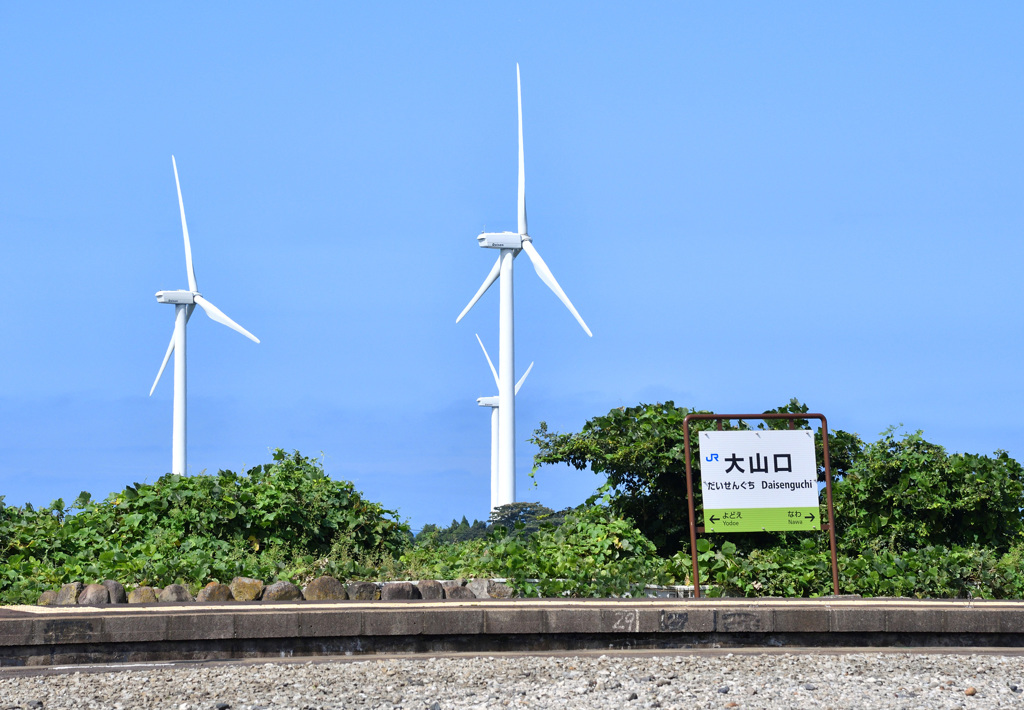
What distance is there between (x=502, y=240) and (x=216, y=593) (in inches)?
706

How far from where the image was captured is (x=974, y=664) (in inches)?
349

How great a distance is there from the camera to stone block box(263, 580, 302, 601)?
34.7 ft

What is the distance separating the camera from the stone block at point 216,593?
35.2 ft

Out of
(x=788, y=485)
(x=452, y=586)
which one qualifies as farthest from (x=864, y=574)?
(x=452, y=586)

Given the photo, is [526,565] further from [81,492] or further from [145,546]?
[81,492]

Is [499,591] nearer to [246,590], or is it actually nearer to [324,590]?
[324,590]

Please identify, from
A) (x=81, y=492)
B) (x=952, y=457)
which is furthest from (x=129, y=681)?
(x=952, y=457)

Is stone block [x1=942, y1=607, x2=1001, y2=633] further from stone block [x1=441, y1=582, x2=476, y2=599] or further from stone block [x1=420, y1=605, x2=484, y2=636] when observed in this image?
stone block [x1=441, y1=582, x2=476, y2=599]

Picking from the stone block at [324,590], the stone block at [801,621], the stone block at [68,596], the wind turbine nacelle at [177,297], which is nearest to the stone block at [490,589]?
the stone block at [324,590]

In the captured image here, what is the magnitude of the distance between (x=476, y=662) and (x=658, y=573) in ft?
15.1

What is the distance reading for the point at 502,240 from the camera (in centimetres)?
2772

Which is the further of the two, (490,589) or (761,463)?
(761,463)

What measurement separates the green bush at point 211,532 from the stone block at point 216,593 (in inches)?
45.2

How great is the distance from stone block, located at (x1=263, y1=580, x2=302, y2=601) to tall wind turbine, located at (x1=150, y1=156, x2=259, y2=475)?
19.0m
